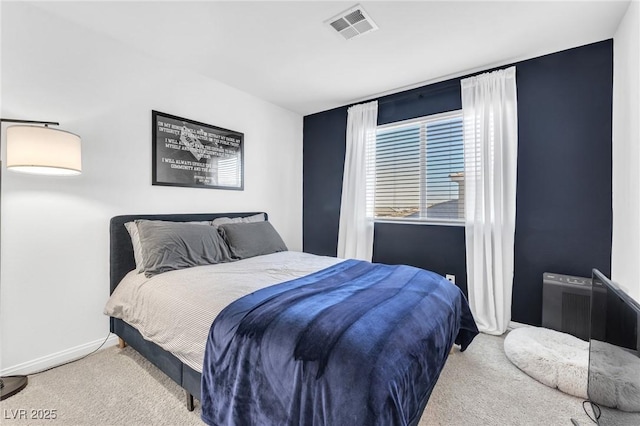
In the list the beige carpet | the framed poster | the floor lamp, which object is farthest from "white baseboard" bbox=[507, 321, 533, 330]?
Answer: the floor lamp

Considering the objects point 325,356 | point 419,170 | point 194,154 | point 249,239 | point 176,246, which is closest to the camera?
point 325,356

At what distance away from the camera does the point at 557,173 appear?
2.54 m

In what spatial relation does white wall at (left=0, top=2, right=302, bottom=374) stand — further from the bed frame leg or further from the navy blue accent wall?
the navy blue accent wall

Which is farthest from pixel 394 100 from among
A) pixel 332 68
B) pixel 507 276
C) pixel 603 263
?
pixel 603 263

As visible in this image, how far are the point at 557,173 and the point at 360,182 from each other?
1.95 metres

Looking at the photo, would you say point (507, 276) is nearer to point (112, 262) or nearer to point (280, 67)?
point (280, 67)

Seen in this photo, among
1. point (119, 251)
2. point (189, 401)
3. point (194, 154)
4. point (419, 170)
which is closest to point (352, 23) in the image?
point (419, 170)

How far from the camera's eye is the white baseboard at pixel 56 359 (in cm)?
193

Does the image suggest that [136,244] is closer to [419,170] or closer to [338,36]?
[338,36]

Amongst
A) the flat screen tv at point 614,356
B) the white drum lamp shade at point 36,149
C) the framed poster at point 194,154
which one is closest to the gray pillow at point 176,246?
the framed poster at point 194,154

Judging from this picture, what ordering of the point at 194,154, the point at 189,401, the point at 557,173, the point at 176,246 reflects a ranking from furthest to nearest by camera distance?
the point at 194,154, the point at 557,173, the point at 176,246, the point at 189,401

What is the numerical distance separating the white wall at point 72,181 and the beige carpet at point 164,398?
1.15 ft

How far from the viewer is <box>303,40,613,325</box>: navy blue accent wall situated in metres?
2.37

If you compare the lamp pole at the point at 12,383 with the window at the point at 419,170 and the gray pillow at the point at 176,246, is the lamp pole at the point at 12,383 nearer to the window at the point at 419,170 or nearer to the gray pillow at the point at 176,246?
the gray pillow at the point at 176,246
